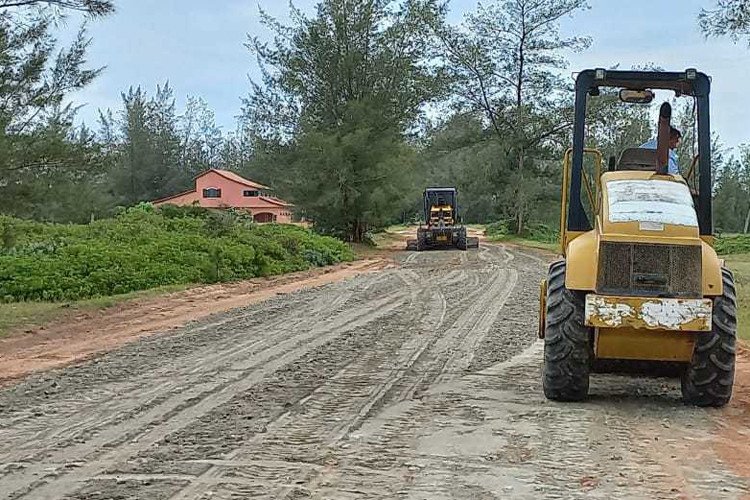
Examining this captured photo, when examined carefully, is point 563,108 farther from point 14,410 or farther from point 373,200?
point 14,410

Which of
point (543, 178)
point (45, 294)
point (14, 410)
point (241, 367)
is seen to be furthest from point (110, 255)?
point (543, 178)

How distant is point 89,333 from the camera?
13.2 m

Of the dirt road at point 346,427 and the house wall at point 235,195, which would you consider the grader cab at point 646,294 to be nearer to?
the dirt road at point 346,427

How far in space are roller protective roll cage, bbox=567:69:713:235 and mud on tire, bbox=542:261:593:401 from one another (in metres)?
0.86

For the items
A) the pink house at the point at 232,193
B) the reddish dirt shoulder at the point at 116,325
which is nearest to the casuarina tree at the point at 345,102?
the reddish dirt shoulder at the point at 116,325

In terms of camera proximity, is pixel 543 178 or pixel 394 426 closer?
pixel 394 426

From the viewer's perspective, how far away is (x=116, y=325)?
46.1 ft

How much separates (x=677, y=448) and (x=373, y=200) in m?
33.6

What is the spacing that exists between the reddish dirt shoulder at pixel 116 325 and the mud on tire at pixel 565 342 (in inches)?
218

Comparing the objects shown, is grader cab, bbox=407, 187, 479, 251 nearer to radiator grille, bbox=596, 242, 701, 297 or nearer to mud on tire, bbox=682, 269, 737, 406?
mud on tire, bbox=682, 269, 737, 406

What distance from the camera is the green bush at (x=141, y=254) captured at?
56.5ft

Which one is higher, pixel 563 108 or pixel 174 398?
pixel 563 108

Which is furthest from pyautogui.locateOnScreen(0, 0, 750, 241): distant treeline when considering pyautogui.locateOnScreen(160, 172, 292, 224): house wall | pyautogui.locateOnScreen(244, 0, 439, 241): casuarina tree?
pyautogui.locateOnScreen(160, 172, 292, 224): house wall

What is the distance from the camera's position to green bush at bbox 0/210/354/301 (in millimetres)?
17219
